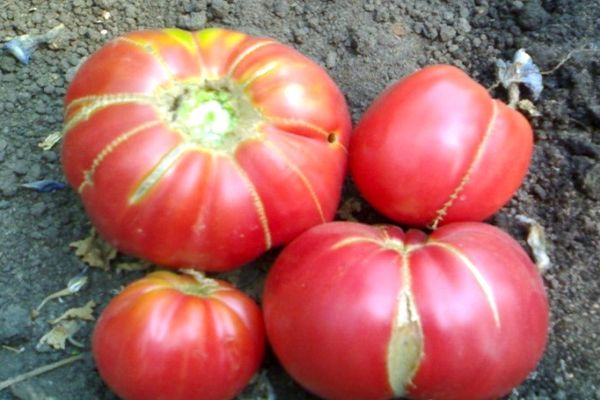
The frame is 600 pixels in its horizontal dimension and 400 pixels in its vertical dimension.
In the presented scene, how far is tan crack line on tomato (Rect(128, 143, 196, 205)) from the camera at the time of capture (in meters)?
1.55

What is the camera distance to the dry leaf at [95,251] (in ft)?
6.04

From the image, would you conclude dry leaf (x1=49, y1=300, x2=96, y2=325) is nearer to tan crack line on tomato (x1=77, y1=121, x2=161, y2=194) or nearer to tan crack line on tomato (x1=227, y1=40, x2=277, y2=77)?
tan crack line on tomato (x1=77, y1=121, x2=161, y2=194)

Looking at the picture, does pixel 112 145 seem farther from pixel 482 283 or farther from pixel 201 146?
pixel 482 283

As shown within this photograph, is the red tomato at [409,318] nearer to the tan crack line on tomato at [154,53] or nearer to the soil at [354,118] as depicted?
the soil at [354,118]

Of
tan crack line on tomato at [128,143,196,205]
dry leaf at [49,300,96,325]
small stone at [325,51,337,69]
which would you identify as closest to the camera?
tan crack line on tomato at [128,143,196,205]

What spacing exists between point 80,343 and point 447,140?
84cm

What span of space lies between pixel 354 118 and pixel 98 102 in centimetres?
63

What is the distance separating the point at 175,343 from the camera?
151cm

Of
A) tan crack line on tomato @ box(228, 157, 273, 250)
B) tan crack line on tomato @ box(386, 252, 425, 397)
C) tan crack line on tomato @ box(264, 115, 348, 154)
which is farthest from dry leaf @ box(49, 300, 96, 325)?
tan crack line on tomato @ box(386, 252, 425, 397)

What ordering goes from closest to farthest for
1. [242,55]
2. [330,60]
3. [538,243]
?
[242,55]
[538,243]
[330,60]

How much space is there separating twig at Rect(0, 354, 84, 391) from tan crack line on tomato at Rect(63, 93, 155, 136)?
456mm

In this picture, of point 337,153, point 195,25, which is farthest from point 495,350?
point 195,25

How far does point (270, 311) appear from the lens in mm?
1568

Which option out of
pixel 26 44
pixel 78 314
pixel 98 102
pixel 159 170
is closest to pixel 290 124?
pixel 159 170
